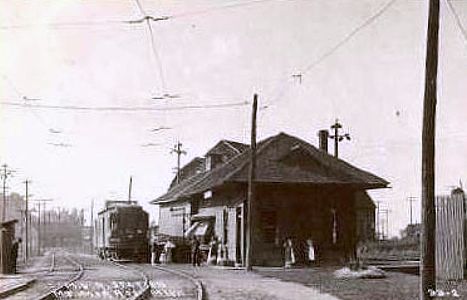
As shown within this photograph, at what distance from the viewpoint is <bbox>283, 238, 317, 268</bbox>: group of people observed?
3581cm

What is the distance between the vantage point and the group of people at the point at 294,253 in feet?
117

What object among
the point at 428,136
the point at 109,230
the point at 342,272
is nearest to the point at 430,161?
the point at 428,136

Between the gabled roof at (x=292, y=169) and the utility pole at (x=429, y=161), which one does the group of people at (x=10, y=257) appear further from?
the utility pole at (x=429, y=161)

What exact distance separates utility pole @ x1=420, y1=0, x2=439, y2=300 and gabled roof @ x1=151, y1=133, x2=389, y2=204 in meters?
21.3

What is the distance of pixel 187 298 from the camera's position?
727 inches

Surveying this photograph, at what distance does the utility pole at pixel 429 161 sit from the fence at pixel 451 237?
8.35 m

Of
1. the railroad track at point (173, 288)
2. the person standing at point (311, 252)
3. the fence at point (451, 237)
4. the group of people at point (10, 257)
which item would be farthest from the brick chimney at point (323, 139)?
the fence at point (451, 237)

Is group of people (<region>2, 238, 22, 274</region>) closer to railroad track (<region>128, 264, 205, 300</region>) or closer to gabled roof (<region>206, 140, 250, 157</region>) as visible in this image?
railroad track (<region>128, 264, 205, 300</region>)

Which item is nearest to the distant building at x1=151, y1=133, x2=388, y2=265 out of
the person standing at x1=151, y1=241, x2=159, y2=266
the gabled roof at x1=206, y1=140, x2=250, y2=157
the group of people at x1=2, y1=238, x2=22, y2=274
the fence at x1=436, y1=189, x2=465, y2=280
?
the person standing at x1=151, y1=241, x2=159, y2=266

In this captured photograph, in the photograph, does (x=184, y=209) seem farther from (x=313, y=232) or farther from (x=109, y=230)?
(x=313, y=232)

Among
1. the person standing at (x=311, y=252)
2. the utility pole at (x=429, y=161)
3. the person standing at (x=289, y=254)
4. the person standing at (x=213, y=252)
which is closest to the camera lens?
the utility pole at (x=429, y=161)

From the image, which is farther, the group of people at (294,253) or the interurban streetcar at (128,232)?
the interurban streetcar at (128,232)

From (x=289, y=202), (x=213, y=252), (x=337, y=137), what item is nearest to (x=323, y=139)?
(x=337, y=137)

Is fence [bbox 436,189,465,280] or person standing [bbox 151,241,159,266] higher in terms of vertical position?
fence [bbox 436,189,465,280]
